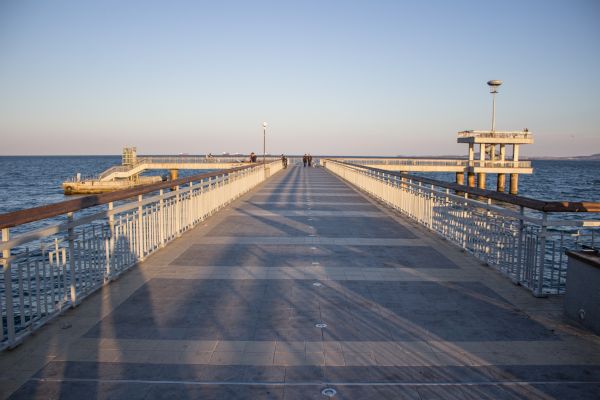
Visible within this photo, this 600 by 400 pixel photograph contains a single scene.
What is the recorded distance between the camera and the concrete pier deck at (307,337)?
146 inches

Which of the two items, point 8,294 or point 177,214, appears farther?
point 177,214

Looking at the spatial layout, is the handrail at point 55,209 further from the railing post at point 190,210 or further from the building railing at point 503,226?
the building railing at point 503,226

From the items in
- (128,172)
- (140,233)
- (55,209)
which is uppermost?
(55,209)

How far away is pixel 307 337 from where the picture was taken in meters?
4.64

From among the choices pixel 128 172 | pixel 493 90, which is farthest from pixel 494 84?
pixel 128 172

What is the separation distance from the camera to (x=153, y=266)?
7.50 metres

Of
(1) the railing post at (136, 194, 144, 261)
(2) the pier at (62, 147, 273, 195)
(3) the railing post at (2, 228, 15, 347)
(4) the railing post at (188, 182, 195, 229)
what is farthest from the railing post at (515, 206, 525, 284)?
(2) the pier at (62, 147, 273, 195)

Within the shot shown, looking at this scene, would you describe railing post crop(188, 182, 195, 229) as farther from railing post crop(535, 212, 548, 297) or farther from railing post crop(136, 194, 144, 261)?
railing post crop(535, 212, 548, 297)

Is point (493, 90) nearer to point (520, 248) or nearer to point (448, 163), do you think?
point (448, 163)

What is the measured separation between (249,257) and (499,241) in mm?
4160

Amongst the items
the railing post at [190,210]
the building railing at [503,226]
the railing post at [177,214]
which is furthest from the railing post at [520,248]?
the railing post at [190,210]

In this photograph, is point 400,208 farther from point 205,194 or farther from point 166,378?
point 166,378

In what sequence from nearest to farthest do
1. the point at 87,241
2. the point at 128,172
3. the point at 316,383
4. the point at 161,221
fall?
the point at 316,383 < the point at 87,241 < the point at 161,221 < the point at 128,172

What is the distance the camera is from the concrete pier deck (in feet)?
12.2
